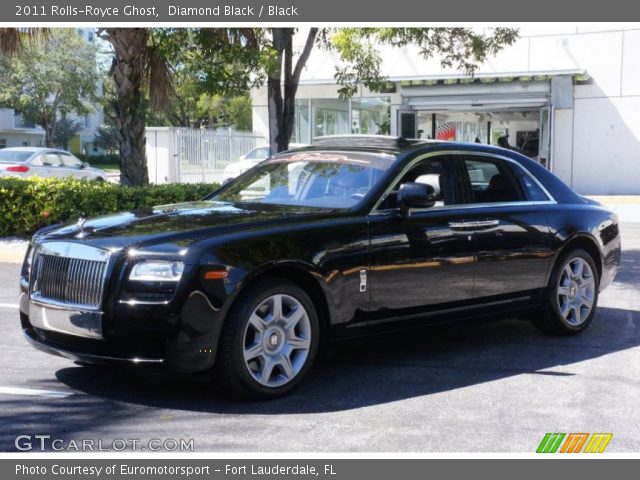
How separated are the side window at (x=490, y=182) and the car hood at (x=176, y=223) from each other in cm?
140

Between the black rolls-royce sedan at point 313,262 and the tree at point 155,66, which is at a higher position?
the tree at point 155,66

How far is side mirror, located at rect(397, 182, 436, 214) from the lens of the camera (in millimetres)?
5875

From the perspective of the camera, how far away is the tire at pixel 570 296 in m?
7.08

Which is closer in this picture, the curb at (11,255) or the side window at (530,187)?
the side window at (530,187)

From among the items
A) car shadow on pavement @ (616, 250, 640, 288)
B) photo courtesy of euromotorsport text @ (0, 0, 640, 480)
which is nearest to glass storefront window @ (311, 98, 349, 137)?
car shadow on pavement @ (616, 250, 640, 288)

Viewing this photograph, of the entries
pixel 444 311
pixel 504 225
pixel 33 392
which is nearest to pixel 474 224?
pixel 504 225

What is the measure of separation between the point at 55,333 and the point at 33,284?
44cm

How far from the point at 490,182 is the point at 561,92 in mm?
19735

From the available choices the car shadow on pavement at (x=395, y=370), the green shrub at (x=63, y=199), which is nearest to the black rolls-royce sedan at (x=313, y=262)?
the car shadow on pavement at (x=395, y=370)

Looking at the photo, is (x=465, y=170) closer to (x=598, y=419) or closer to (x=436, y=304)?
(x=436, y=304)

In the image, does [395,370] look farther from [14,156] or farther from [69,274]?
[14,156]

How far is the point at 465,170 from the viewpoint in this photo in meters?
6.61

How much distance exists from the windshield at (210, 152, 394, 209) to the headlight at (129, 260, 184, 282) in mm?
1419

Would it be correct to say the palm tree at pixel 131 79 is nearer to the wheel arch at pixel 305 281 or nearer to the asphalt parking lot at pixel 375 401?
the asphalt parking lot at pixel 375 401
